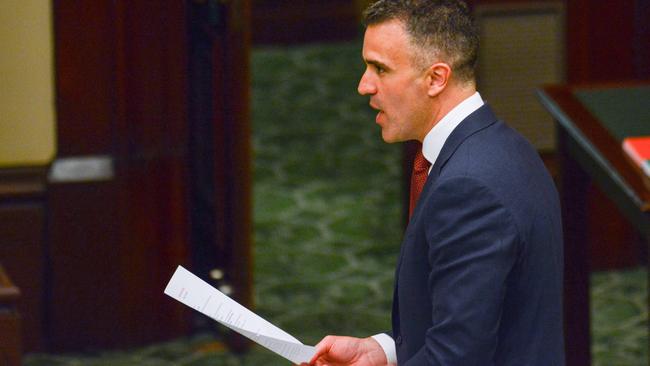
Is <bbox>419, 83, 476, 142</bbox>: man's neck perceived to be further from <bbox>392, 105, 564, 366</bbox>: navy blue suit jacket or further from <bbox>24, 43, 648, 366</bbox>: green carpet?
<bbox>24, 43, 648, 366</bbox>: green carpet

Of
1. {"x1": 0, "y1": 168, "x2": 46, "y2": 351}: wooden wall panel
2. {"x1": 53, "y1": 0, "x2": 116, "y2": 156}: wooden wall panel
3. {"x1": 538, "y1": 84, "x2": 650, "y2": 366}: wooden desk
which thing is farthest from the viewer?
{"x1": 0, "y1": 168, "x2": 46, "y2": 351}: wooden wall panel

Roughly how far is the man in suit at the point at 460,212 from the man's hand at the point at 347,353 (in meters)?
0.17

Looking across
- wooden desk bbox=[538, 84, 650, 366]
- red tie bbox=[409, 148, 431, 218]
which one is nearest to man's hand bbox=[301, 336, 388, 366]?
red tie bbox=[409, 148, 431, 218]

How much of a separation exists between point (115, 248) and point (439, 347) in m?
3.24

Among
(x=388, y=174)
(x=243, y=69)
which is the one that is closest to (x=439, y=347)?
(x=243, y=69)

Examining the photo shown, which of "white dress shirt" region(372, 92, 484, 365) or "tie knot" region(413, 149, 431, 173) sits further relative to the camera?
"tie knot" region(413, 149, 431, 173)

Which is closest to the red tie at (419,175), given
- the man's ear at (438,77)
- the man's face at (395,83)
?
the man's face at (395,83)

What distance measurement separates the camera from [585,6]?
6082 millimetres

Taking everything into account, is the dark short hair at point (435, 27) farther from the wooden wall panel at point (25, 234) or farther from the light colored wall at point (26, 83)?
the wooden wall panel at point (25, 234)

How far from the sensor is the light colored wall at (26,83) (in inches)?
204

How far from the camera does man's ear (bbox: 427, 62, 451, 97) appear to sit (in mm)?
2354

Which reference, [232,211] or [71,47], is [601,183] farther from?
[71,47]

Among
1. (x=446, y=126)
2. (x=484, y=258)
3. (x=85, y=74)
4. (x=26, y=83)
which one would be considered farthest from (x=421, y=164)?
(x=26, y=83)

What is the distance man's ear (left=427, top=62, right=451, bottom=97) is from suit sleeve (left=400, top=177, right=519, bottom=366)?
0.18 metres
